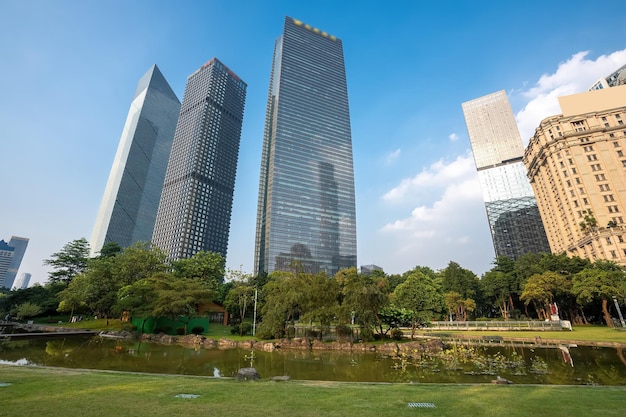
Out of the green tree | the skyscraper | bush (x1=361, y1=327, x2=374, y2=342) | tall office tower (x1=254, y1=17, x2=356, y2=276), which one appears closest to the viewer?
bush (x1=361, y1=327, x2=374, y2=342)

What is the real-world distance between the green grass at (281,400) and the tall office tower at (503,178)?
110239 mm

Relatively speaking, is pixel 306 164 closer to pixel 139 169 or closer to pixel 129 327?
pixel 139 169

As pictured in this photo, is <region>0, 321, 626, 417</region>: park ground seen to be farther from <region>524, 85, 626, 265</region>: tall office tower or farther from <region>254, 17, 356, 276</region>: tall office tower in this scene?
<region>254, 17, 356, 276</region>: tall office tower

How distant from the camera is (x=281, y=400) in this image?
723 cm

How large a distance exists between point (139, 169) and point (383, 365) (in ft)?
595

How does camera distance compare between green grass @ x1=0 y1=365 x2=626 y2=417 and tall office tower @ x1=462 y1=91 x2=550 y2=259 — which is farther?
tall office tower @ x1=462 y1=91 x2=550 y2=259

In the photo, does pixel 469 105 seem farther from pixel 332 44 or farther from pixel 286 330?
pixel 286 330

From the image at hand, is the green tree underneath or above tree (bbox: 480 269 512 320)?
underneath

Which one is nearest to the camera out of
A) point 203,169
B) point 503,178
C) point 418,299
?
point 418,299

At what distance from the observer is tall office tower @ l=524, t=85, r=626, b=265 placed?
197 feet

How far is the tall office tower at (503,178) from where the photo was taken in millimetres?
100875

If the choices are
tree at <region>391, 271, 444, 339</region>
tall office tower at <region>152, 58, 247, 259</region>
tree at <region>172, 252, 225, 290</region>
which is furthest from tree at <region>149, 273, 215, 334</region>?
tall office tower at <region>152, 58, 247, 259</region>

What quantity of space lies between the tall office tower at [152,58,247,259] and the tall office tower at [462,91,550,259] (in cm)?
11735

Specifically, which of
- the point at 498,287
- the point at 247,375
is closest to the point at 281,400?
the point at 247,375
